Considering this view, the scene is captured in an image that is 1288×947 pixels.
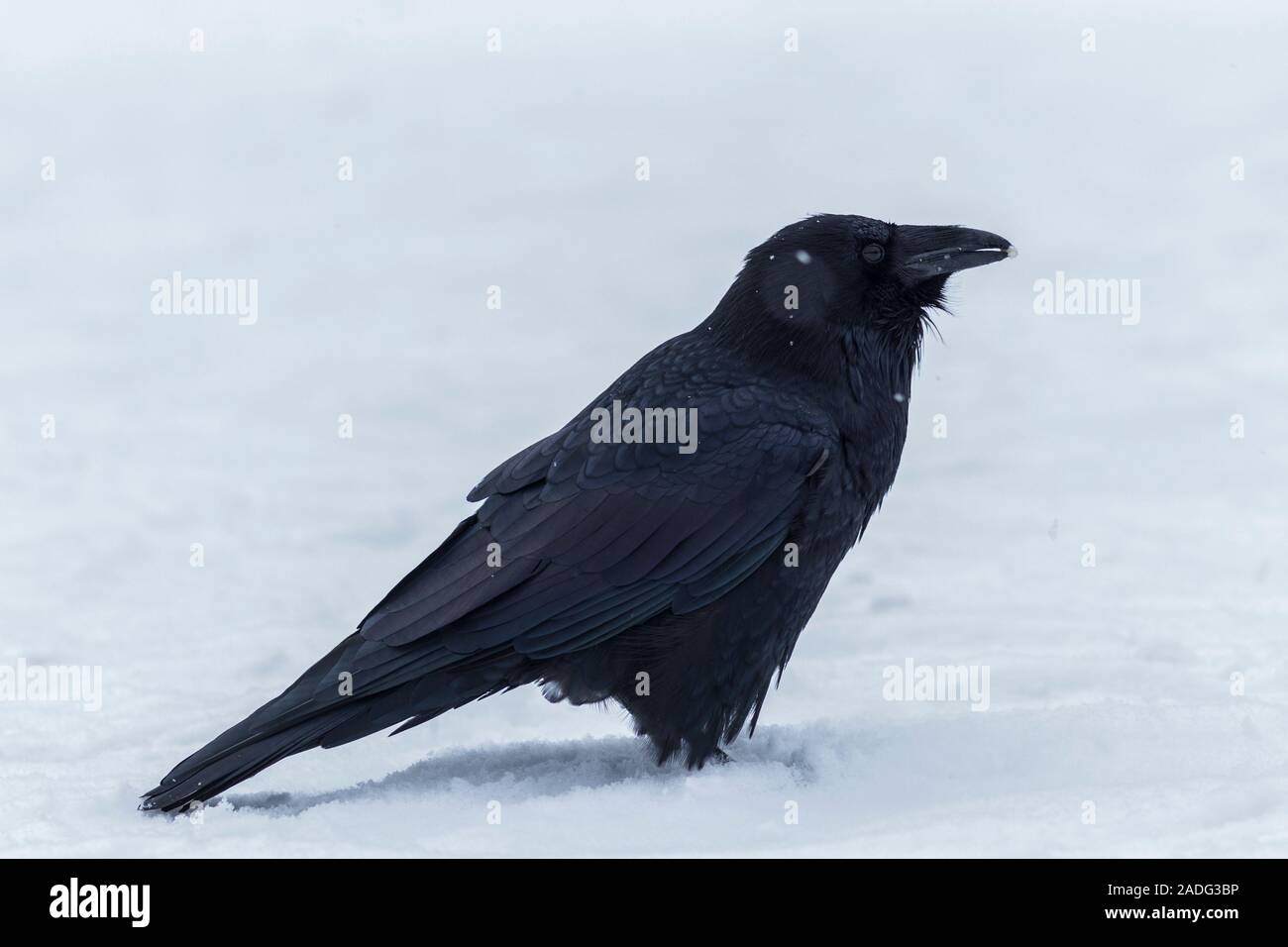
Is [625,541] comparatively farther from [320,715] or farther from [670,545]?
[320,715]

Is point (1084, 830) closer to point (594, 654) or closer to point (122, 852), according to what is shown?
point (594, 654)

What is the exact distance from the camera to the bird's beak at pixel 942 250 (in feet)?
16.7

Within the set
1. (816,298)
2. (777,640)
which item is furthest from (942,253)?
(777,640)

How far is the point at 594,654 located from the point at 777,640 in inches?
24.1

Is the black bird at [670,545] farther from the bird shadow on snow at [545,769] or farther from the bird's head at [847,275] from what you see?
the bird shadow on snow at [545,769]

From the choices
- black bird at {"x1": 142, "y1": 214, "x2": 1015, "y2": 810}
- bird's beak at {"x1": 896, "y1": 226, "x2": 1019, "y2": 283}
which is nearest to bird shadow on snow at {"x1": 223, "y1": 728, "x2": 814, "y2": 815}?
black bird at {"x1": 142, "y1": 214, "x2": 1015, "y2": 810}

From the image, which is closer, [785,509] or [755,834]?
[755,834]

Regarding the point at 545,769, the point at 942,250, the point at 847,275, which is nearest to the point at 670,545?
the point at 545,769

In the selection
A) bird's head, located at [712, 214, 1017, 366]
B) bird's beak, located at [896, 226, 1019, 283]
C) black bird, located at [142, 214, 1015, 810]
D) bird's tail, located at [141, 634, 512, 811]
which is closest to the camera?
bird's tail, located at [141, 634, 512, 811]

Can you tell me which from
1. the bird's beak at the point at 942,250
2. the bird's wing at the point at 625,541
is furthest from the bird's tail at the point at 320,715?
the bird's beak at the point at 942,250

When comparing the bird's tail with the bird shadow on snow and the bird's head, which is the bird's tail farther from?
the bird's head

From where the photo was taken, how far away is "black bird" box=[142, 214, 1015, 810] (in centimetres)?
461

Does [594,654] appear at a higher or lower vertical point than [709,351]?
lower

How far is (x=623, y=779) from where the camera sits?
4719mm
